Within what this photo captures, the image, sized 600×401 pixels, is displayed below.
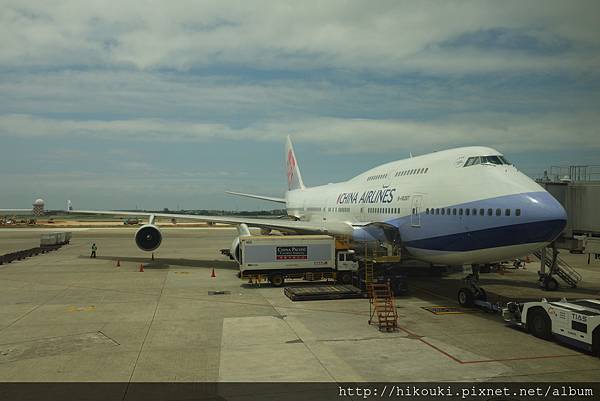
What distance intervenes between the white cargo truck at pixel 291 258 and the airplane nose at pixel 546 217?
1093cm

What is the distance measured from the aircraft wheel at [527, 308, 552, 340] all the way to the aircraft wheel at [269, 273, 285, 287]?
41.2ft

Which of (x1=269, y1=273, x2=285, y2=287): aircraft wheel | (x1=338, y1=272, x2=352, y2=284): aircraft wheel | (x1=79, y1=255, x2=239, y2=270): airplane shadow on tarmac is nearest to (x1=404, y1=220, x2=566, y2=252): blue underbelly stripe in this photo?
(x1=338, y1=272, x2=352, y2=284): aircraft wheel

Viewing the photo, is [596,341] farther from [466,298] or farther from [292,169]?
[292,169]

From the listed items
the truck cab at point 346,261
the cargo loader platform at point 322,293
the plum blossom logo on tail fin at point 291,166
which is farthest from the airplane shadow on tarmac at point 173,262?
the plum blossom logo on tail fin at point 291,166

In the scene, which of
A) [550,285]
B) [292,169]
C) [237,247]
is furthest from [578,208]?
[292,169]

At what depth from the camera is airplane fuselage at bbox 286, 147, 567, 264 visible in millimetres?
15766

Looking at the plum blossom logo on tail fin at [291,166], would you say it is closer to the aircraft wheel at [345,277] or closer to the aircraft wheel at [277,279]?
the aircraft wheel at [345,277]

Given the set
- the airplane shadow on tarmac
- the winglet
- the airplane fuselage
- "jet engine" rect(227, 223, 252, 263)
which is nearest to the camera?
the airplane fuselage

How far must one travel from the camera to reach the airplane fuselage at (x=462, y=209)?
621 inches

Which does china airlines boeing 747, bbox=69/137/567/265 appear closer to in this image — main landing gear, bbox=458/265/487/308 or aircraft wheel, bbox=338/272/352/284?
main landing gear, bbox=458/265/487/308

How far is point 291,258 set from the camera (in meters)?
24.4

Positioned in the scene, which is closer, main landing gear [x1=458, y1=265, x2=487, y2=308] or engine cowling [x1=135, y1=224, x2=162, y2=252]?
main landing gear [x1=458, y1=265, x2=487, y2=308]

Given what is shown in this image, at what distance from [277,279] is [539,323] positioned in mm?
13129

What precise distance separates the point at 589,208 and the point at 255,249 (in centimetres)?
1568
